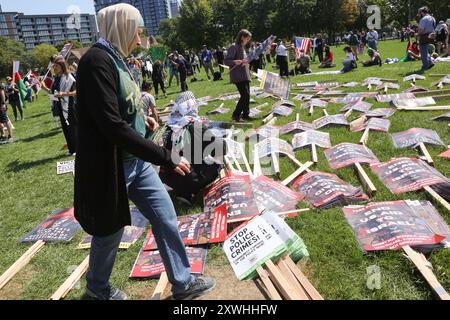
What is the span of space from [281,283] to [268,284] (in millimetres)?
150

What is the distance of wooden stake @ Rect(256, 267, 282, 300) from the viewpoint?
318 cm

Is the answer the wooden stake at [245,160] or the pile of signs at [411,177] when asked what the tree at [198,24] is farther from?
the pile of signs at [411,177]

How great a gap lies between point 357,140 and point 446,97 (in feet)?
11.8

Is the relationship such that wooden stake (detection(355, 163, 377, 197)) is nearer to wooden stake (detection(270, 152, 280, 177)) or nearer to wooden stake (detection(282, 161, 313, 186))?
wooden stake (detection(282, 161, 313, 186))

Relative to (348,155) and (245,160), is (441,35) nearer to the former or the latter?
(348,155)

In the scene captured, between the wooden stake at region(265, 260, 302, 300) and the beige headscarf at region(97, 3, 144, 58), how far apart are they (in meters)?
2.19

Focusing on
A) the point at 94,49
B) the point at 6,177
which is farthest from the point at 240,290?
the point at 6,177

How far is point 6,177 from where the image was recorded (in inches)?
338

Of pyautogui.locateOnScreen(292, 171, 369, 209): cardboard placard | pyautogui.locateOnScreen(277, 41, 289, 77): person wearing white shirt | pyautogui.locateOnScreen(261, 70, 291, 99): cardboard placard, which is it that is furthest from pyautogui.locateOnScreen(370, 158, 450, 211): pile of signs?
pyautogui.locateOnScreen(277, 41, 289, 77): person wearing white shirt

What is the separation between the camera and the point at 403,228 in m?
3.73

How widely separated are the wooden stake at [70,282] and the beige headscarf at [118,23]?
2415 millimetres

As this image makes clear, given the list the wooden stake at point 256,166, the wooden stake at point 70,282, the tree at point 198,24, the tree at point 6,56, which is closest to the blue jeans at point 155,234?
the wooden stake at point 70,282

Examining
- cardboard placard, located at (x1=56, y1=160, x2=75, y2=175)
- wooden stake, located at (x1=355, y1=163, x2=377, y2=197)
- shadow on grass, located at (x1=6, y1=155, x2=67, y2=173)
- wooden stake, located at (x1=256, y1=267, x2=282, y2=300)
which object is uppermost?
wooden stake, located at (x1=355, y1=163, x2=377, y2=197)

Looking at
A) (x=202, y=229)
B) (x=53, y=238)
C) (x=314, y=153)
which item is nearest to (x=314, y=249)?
(x=202, y=229)
